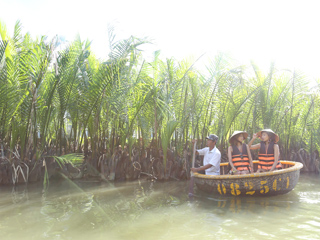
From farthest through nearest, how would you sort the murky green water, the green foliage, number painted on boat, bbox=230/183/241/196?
1. the green foliage
2. number painted on boat, bbox=230/183/241/196
3. the murky green water

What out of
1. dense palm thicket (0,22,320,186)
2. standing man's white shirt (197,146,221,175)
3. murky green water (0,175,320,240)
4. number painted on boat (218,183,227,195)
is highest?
dense palm thicket (0,22,320,186)

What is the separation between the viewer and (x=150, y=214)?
4.50 m

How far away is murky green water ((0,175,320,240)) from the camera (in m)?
3.66

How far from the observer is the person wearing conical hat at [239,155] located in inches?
225

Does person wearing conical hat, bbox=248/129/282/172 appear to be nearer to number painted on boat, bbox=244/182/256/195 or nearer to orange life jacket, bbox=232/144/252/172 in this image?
orange life jacket, bbox=232/144/252/172

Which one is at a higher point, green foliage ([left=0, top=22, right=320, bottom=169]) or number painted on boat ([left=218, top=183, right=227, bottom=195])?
green foliage ([left=0, top=22, right=320, bottom=169])

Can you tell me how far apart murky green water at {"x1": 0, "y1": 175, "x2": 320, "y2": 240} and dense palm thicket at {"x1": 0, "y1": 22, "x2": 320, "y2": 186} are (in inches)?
38.2

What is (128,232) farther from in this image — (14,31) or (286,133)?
(286,133)

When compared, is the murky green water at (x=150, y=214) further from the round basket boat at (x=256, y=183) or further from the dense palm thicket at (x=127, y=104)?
the dense palm thicket at (x=127, y=104)

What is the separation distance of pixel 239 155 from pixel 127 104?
2.67 metres

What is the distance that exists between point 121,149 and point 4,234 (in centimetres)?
390

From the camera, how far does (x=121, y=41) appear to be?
21.2 ft

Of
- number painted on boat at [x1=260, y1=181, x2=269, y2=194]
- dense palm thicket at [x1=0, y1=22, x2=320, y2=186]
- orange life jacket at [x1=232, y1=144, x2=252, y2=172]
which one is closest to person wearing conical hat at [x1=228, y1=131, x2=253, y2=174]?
orange life jacket at [x1=232, y1=144, x2=252, y2=172]

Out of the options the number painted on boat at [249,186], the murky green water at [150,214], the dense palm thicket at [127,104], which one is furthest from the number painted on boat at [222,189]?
the dense palm thicket at [127,104]
